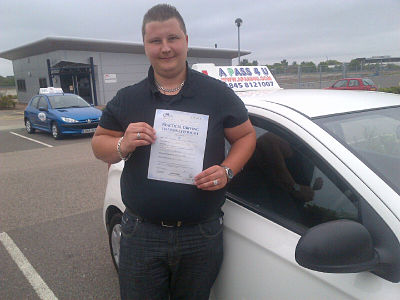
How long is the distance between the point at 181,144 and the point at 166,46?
0.45m

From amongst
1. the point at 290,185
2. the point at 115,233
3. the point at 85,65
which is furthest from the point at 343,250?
the point at 85,65

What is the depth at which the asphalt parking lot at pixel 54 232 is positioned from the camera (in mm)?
3023

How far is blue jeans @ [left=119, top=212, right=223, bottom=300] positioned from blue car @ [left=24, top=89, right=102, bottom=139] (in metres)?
9.88

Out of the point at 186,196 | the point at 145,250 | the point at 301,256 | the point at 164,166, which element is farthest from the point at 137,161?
the point at 301,256

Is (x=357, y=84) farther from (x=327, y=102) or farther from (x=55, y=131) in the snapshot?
(x=327, y=102)

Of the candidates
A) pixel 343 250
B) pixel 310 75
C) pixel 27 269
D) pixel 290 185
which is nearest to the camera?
pixel 343 250

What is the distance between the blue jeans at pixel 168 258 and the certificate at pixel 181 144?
290 mm

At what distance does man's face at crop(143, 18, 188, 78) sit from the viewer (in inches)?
63.6

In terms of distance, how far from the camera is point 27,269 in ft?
10.8

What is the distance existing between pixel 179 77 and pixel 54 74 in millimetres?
24712

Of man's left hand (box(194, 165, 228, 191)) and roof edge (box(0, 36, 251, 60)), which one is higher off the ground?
roof edge (box(0, 36, 251, 60))

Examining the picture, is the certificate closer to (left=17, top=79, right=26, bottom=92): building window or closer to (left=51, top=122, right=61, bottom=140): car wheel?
(left=51, top=122, right=61, bottom=140): car wheel

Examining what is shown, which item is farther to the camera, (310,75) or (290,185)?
(310,75)

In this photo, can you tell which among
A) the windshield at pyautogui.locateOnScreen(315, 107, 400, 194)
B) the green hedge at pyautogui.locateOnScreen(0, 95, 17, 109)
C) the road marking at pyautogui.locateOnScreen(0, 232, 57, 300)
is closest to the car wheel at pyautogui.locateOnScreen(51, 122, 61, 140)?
the road marking at pyautogui.locateOnScreen(0, 232, 57, 300)
